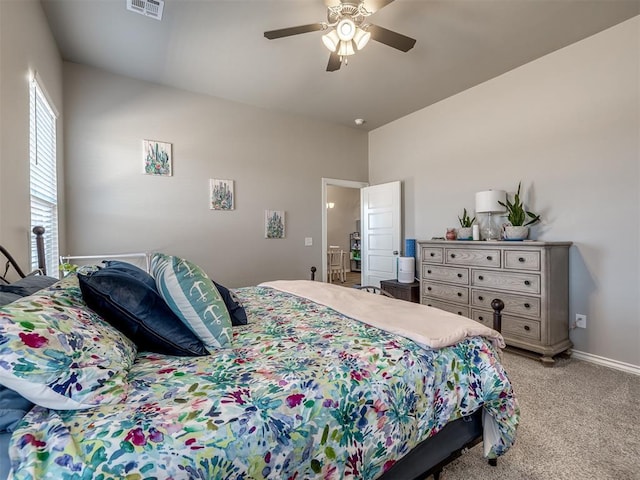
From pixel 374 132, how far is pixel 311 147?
1.23m

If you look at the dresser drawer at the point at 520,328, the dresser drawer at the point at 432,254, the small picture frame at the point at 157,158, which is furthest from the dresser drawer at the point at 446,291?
the small picture frame at the point at 157,158

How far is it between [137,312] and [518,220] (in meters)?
3.27

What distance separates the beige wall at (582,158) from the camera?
2.52m

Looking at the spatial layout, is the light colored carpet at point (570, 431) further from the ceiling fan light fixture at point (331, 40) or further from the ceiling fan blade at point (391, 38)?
the ceiling fan light fixture at point (331, 40)

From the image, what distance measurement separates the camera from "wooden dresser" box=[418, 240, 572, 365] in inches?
103

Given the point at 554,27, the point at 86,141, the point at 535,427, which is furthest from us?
the point at 86,141

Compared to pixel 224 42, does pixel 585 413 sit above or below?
below

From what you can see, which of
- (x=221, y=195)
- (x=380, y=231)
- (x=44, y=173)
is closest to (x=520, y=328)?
(x=380, y=231)

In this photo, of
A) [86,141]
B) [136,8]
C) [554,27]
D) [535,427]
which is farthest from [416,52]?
[86,141]

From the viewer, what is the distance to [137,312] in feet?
3.58

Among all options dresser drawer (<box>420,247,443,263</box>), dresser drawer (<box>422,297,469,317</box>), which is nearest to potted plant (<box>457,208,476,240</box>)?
dresser drawer (<box>420,247,443,263</box>)

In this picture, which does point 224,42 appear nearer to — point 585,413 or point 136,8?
point 136,8

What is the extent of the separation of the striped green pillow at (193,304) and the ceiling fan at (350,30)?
182cm

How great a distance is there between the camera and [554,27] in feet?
8.42
